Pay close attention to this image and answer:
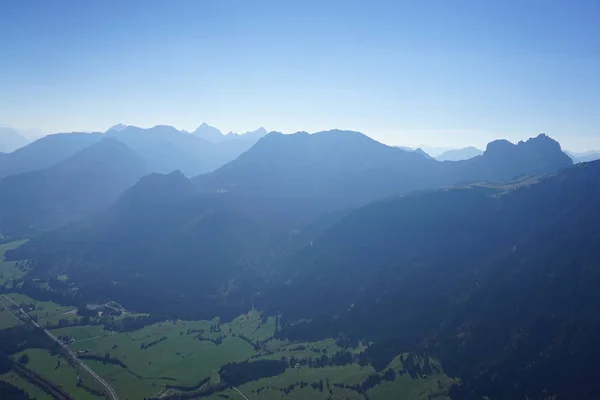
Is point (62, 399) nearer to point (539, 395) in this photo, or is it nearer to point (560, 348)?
point (539, 395)

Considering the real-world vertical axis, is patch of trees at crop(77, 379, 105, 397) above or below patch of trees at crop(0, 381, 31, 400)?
below

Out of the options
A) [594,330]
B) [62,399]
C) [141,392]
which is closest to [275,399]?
[141,392]

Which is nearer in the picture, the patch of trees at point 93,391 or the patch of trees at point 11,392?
the patch of trees at point 11,392

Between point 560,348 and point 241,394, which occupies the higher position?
point 560,348

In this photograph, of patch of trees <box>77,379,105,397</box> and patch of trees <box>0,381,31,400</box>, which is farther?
patch of trees <box>77,379,105,397</box>

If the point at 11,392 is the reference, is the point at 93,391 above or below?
below

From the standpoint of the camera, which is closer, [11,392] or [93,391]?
[11,392]

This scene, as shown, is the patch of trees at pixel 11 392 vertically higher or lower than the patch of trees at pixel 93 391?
higher

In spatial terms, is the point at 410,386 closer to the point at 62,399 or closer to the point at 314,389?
the point at 314,389

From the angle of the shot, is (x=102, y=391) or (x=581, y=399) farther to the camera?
(x=102, y=391)
